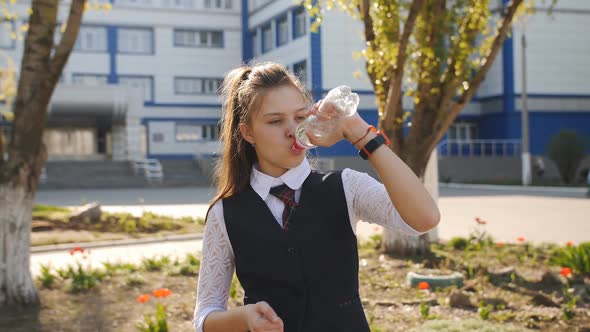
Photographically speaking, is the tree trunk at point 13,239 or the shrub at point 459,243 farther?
the shrub at point 459,243

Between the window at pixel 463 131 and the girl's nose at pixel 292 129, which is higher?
the window at pixel 463 131

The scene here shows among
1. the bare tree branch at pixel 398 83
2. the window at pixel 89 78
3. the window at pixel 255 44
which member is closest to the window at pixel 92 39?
the window at pixel 89 78

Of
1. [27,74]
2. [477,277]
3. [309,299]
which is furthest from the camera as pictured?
[477,277]

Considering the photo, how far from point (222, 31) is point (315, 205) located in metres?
48.1

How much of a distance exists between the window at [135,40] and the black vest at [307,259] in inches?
1831

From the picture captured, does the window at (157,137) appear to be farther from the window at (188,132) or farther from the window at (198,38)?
the window at (198,38)

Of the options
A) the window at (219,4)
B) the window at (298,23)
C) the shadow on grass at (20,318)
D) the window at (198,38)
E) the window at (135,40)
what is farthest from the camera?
the window at (219,4)

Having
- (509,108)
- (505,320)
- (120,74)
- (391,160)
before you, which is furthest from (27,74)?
(120,74)

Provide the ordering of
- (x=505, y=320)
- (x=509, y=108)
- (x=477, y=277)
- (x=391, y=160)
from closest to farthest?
1. (x=391, y=160)
2. (x=505, y=320)
3. (x=477, y=277)
4. (x=509, y=108)

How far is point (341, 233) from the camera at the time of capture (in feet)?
7.20

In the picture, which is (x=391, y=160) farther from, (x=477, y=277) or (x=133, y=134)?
(x=133, y=134)

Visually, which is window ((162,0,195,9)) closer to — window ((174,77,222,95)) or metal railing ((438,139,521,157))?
window ((174,77,222,95))

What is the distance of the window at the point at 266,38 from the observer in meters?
46.2

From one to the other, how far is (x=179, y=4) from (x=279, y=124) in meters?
48.1
